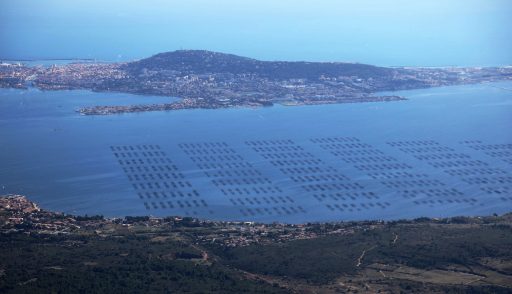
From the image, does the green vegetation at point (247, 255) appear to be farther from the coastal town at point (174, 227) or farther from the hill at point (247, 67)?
the hill at point (247, 67)

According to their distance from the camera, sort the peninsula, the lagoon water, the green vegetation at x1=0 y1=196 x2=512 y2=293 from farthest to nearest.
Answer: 1. the peninsula
2. the lagoon water
3. the green vegetation at x1=0 y1=196 x2=512 y2=293

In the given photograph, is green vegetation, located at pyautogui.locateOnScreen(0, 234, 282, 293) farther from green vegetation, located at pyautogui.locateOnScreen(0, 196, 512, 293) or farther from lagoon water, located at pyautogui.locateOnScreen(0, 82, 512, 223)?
lagoon water, located at pyautogui.locateOnScreen(0, 82, 512, 223)

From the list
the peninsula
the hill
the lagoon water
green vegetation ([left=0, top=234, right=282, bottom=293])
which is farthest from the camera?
the hill

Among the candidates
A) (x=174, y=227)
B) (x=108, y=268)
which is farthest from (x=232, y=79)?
(x=108, y=268)

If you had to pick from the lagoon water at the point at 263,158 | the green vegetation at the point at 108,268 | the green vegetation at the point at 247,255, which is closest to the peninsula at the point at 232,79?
the lagoon water at the point at 263,158

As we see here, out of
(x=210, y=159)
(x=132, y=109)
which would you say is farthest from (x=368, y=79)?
(x=210, y=159)

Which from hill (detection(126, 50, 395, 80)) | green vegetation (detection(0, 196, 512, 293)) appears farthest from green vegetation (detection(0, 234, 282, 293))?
hill (detection(126, 50, 395, 80))
